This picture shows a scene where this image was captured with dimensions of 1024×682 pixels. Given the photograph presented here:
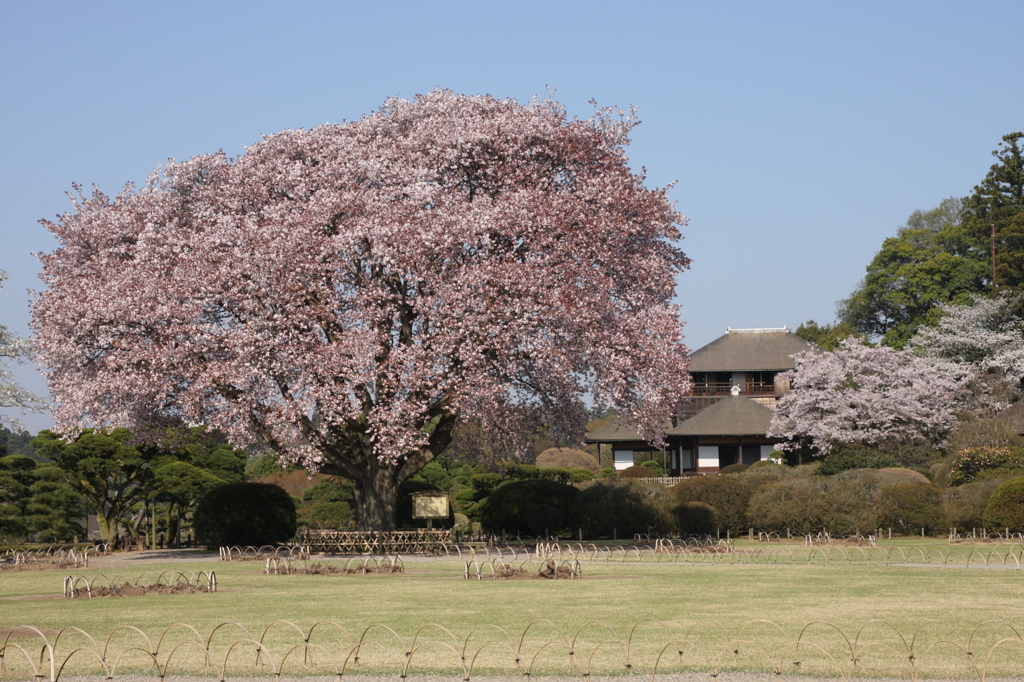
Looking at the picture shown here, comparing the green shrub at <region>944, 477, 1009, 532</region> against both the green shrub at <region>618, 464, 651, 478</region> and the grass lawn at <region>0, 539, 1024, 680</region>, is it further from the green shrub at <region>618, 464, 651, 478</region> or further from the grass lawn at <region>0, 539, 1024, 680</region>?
the green shrub at <region>618, 464, 651, 478</region>

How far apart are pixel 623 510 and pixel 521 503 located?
11.7 feet

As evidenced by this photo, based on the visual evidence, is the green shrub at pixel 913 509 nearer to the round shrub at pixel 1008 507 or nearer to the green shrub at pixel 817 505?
the green shrub at pixel 817 505

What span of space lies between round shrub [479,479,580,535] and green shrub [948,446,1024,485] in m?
13.9

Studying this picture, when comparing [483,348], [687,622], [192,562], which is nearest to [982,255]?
[483,348]

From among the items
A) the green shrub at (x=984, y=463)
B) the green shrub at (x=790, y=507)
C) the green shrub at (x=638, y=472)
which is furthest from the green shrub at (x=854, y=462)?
the green shrub at (x=638, y=472)

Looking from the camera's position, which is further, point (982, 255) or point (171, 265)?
point (982, 255)

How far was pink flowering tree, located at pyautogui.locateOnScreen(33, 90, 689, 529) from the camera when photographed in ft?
92.4

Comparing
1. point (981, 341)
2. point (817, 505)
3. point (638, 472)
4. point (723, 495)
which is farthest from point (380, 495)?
point (981, 341)

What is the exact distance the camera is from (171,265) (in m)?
30.3

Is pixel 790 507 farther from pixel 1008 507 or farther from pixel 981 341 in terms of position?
pixel 981 341

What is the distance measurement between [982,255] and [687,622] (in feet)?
223

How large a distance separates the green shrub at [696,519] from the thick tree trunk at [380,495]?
10432 mm

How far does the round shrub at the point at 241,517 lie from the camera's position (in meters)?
33.7

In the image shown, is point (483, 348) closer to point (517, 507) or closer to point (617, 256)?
point (617, 256)
